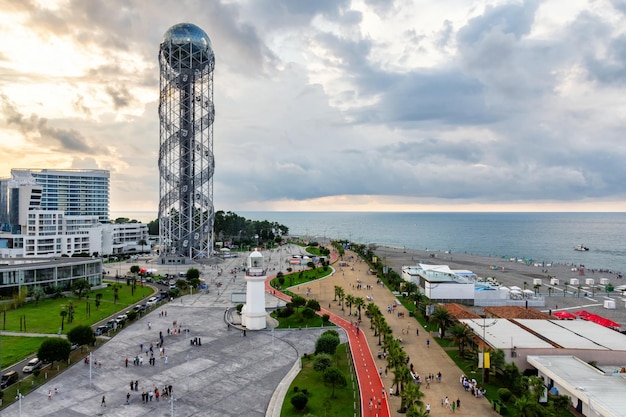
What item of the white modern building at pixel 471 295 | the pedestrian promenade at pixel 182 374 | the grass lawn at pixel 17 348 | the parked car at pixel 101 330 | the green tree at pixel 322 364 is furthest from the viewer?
the white modern building at pixel 471 295

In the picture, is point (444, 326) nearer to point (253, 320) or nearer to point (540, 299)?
point (253, 320)

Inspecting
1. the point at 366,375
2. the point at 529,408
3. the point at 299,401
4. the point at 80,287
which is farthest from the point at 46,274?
the point at 529,408

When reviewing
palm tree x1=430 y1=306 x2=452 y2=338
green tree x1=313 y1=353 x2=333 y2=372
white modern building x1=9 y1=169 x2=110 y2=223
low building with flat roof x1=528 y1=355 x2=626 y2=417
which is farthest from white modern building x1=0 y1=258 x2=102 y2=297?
white modern building x1=9 y1=169 x2=110 y2=223

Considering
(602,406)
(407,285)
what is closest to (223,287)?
(407,285)

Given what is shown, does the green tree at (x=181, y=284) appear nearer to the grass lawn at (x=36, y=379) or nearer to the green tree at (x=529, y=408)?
the grass lawn at (x=36, y=379)

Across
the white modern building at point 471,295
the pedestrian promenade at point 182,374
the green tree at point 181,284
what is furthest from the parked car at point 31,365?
the white modern building at point 471,295

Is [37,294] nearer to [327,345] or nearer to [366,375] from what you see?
[327,345]
